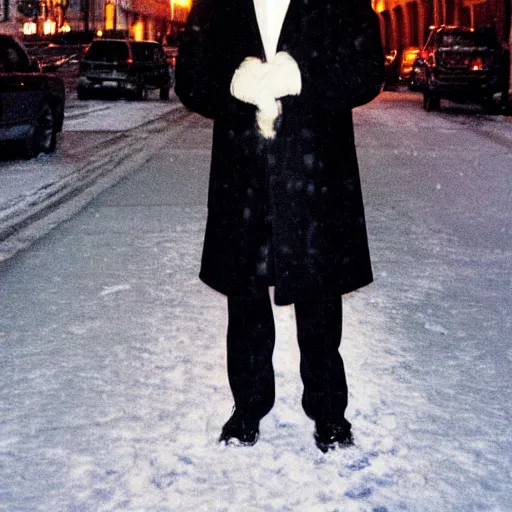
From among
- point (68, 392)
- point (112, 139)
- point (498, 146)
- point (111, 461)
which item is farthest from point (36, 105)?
point (111, 461)

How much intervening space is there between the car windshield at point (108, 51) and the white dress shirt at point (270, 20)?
2665 centimetres

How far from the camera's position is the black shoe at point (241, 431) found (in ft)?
11.5

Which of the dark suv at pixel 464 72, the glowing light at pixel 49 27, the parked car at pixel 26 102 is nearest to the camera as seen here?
the parked car at pixel 26 102

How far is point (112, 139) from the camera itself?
53.2 feet

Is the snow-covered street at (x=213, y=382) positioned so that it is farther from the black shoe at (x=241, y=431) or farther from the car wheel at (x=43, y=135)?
the car wheel at (x=43, y=135)

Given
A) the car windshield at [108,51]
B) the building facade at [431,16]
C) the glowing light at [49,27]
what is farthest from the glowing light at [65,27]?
the car windshield at [108,51]

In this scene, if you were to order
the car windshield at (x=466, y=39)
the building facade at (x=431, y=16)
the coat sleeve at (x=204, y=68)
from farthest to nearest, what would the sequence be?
the building facade at (x=431, y=16) → the car windshield at (x=466, y=39) → the coat sleeve at (x=204, y=68)

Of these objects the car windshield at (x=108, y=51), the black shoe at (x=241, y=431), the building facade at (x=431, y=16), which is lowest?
the black shoe at (x=241, y=431)

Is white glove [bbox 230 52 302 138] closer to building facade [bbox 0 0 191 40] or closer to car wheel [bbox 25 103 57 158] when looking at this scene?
car wheel [bbox 25 103 57 158]

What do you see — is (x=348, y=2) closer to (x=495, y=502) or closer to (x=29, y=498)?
(x=495, y=502)

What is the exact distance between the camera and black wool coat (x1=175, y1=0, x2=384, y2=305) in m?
3.01

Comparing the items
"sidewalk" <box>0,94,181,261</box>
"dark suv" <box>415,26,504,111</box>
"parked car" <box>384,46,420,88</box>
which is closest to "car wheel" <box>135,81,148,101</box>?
"sidewalk" <box>0,94,181,261</box>

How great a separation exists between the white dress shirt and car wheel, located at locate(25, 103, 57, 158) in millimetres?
10526

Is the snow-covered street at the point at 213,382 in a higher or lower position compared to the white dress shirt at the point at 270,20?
lower
